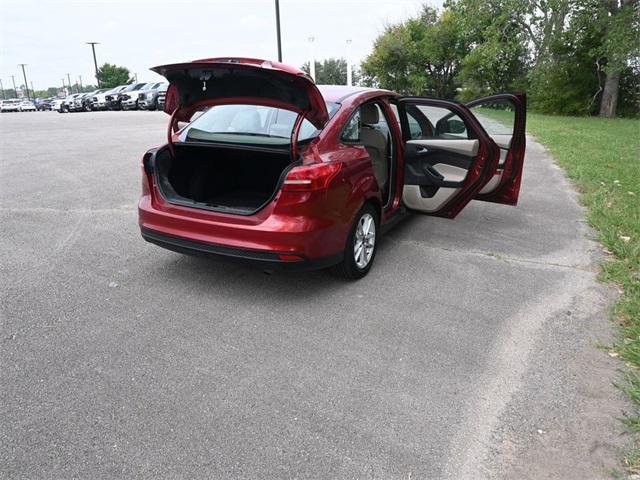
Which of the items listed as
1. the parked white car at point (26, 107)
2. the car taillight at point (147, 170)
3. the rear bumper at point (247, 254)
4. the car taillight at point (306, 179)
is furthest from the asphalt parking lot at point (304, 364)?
the parked white car at point (26, 107)

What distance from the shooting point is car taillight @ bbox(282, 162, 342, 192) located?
3.43 m

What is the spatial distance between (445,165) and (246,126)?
2.12 meters

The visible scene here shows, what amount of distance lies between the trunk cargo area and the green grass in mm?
2791

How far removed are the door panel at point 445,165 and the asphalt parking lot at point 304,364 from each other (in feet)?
1.60

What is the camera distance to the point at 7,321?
343 centimetres

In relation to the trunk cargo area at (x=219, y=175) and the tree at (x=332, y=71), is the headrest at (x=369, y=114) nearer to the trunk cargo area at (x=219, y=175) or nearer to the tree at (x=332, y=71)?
the trunk cargo area at (x=219, y=175)

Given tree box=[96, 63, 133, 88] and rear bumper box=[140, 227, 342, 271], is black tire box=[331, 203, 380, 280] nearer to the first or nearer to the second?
rear bumper box=[140, 227, 342, 271]

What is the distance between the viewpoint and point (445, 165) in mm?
5078

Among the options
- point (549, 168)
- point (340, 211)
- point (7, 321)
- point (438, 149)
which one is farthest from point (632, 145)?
point (7, 321)

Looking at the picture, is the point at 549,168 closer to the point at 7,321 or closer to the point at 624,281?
the point at 624,281

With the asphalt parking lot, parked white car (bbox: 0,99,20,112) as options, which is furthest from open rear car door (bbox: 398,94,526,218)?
parked white car (bbox: 0,99,20,112)

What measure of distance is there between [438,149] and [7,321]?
4064mm

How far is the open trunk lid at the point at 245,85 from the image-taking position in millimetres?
3281

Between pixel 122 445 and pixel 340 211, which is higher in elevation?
pixel 340 211
